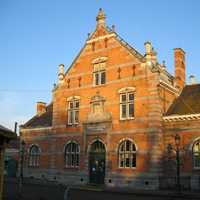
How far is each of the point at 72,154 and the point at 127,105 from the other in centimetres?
770

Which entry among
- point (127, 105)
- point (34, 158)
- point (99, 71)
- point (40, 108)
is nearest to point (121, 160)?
point (127, 105)

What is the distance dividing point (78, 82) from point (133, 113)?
7.41 m

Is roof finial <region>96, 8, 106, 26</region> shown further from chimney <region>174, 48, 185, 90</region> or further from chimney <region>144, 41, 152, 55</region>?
chimney <region>174, 48, 185, 90</region>

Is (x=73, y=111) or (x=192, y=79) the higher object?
(x=192, y=79)

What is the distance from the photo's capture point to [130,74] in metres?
28.7

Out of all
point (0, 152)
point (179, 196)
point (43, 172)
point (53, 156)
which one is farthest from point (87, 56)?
point (0, 152)

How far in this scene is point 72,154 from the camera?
31.8 meters

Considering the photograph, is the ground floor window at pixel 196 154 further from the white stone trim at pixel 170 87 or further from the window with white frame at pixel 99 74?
the window with white frame at pixel 99 74

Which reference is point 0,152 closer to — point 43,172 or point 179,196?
point 179,196

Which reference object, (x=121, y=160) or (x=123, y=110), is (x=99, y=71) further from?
(x=121, y=160)

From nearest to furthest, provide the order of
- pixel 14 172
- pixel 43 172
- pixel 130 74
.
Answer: pixel 130 74
pixel 43 172
pixel 14 172

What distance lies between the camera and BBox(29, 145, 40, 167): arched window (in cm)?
3528

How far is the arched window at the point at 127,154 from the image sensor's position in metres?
27.3

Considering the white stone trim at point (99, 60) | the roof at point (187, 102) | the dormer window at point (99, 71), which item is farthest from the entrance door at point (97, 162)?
the white stone trim at point (99, 60)
